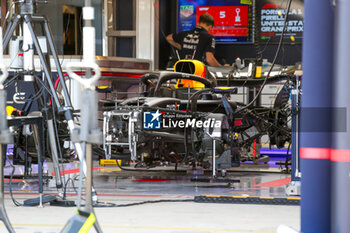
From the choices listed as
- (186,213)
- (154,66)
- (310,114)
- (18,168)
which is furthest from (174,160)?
(154,66)

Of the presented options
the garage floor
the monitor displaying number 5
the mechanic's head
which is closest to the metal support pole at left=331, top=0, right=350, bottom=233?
the garage floor

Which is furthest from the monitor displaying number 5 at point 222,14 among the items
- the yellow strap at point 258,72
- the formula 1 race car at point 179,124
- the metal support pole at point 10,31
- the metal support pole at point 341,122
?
the metal support pole at point 341,122

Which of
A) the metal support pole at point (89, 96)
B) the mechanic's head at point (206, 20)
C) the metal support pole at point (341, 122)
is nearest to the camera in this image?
the metal support pole at point (89, 96)

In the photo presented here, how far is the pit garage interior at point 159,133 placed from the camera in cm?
302

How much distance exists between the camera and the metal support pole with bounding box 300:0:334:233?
3066 millimetres

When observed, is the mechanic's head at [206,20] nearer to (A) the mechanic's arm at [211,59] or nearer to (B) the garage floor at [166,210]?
(A) the mechanic's arm at [211,59]

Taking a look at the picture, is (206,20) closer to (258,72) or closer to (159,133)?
(258,72)

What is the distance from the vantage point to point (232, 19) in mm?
15812

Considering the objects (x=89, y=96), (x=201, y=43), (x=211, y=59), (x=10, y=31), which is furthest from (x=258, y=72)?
(x=89, y=96)

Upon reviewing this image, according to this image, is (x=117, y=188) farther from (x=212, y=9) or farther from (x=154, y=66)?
(x=212, y=9)

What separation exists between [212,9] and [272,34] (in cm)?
164

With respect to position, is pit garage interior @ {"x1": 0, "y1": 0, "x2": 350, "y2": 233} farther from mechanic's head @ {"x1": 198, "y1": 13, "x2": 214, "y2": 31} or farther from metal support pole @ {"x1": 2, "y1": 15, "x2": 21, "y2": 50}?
mechanic's head @ {"x1": 198, "y1": 13, "x2": 214, "y2": 31}

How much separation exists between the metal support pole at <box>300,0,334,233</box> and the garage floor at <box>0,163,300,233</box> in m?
1.55

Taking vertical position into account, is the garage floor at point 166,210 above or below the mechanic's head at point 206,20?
below
